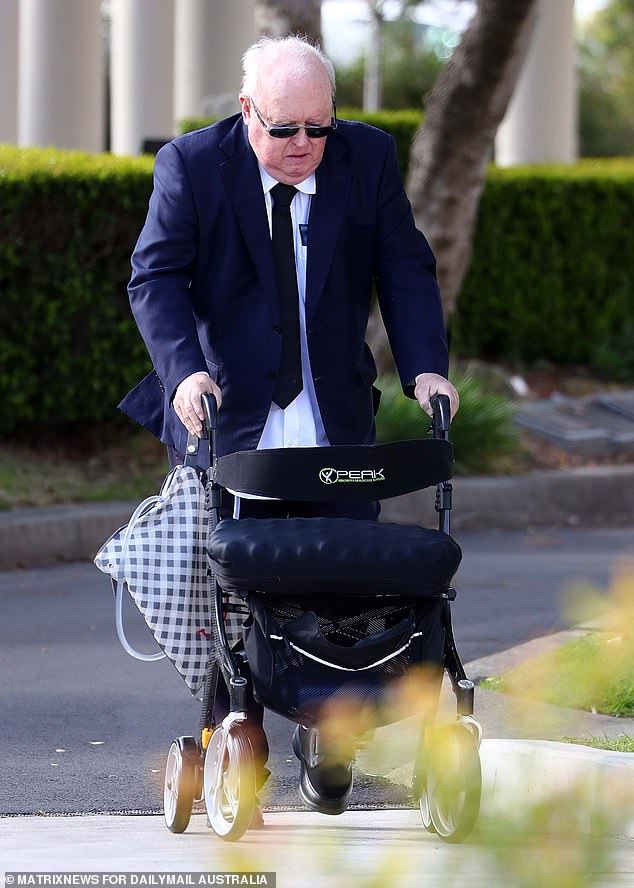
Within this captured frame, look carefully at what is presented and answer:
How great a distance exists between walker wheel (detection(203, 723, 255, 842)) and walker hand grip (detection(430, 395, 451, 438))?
0.83 meters

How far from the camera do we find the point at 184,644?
3.82 meters

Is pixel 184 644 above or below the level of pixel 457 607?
above

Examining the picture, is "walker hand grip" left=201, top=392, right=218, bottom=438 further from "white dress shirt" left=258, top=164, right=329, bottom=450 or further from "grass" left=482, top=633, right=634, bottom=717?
"grass" left=482, top=633, right=634, bottom=717

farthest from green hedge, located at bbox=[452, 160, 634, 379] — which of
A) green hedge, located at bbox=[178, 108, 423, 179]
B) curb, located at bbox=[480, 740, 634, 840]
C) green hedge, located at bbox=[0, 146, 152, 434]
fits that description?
curb, located at bbox=[480, 740, 634, 840]

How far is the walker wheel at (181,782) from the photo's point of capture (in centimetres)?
375

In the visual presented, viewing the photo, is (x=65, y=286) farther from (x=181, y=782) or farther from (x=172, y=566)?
(x=181, y=782)

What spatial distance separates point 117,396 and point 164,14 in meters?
9.24

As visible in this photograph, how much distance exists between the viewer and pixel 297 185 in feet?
13.0

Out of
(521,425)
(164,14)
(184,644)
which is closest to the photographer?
(184,644)

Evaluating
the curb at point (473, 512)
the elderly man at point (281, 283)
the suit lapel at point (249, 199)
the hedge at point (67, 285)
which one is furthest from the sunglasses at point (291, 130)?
the hedge at point (67, 285)

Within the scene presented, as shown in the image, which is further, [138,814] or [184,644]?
[138,814]

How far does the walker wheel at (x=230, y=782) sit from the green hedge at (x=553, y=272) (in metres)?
10.1

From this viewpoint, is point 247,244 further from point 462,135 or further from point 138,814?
point 462,135

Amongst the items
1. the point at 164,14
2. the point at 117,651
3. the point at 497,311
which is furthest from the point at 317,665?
the point at 164,14
